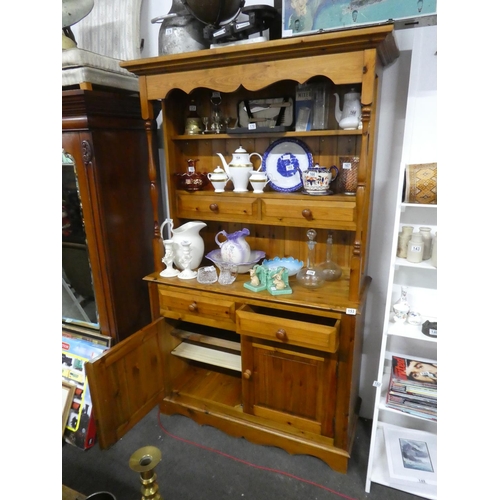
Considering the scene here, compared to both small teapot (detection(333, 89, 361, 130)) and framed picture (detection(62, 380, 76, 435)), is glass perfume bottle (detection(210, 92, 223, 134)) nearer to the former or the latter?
small teapot (detection(333, 89, 361, 130))

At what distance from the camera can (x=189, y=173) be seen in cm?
165

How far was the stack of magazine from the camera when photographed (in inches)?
53.6

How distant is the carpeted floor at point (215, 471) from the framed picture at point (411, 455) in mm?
79

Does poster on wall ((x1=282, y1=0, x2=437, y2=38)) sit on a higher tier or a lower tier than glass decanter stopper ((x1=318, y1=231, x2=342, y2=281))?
higher

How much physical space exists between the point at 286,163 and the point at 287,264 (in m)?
0.47

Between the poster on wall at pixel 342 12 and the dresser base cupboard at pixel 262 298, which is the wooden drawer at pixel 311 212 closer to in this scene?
the dresser base cupboard at pixel 262 298

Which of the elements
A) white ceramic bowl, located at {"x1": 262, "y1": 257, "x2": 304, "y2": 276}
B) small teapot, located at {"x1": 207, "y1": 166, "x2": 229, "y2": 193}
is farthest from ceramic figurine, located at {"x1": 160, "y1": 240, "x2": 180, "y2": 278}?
white ceramic bowl, located at {"x1": 262, "y1": 257, "x2": 304, "y2": 276}

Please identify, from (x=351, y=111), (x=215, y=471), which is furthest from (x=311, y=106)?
(x=215, y=471)

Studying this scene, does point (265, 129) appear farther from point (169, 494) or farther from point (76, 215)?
point (169, 494)

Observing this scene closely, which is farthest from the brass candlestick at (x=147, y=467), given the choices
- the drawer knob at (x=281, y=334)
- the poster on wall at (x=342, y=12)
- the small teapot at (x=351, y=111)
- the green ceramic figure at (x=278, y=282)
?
the poster on wall at (x=342, y=12)

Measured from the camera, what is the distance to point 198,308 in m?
1.60

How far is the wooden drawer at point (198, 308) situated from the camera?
1543 mm

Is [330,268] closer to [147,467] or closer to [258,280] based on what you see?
[258,280]

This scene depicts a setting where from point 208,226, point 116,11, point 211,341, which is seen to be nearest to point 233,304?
point 211,341
